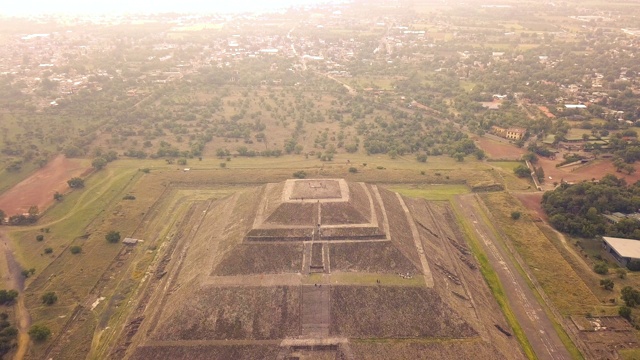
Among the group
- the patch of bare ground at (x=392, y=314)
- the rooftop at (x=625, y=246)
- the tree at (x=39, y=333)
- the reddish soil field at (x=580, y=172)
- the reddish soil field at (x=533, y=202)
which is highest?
the patch of bare ground at (x=392, y=314)

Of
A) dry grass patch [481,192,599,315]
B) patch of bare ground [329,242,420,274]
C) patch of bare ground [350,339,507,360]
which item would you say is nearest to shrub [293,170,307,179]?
patch of bare ground [329,242,420,274]

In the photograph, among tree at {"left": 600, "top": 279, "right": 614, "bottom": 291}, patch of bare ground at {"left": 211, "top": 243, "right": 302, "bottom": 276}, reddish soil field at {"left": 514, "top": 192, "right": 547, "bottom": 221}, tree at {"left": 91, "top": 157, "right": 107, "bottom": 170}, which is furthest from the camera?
tree at {"left": 91, "top": 157, "right": 107, "bottom": 170}

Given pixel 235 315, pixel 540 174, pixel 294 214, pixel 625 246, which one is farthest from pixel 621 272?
pixel 235 315

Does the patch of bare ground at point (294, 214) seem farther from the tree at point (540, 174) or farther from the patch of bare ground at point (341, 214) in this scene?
the tree at point (540, 174)

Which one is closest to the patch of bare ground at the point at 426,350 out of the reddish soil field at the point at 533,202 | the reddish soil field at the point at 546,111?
the reddish soil field at the point at 533,202

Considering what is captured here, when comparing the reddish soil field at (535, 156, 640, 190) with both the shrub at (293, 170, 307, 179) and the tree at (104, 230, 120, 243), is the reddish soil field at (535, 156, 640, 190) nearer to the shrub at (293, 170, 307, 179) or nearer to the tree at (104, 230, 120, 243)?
the shrub at (293, 170, 307, 179)

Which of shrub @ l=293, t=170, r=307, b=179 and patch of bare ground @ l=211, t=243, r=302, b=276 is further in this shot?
shrub @ l=293, t=170, r=307, b=179
